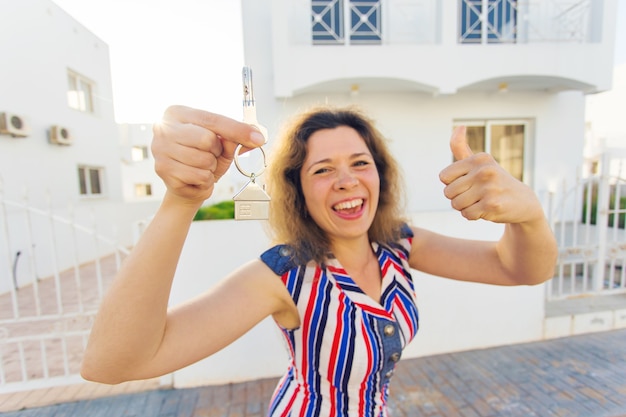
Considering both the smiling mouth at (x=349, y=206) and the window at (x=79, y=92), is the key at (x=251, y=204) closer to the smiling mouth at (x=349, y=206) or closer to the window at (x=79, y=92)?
the smiling mouth at (x=349, y=206)

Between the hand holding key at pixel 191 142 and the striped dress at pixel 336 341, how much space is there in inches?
20.9

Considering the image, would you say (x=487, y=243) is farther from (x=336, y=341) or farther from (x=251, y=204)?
(x=251, y=204)

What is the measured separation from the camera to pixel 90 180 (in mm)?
10641

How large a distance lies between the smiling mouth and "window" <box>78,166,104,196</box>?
1121 centimetres

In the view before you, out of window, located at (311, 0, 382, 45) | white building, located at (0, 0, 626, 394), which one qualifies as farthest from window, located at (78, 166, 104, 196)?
window, located at (311, 0, 382, 45)

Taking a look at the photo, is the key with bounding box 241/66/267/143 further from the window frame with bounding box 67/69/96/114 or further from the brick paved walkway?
the window frame with bounding box 67/69/96/114

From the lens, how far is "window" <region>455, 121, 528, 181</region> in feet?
21.9

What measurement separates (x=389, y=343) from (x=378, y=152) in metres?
0.85

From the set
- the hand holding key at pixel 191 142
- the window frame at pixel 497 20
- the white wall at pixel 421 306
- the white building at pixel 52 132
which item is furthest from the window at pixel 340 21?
the hand holding key at pixel 191 142

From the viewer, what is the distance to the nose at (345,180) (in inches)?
48.5

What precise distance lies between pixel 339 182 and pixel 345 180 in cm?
2

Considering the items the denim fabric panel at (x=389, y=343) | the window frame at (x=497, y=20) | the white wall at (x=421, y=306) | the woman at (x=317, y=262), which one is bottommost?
the white wall at (x=421, y=306)

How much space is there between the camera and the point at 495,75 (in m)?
5.76

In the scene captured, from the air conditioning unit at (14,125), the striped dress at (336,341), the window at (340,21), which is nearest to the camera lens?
the striped dress at (336,341)
